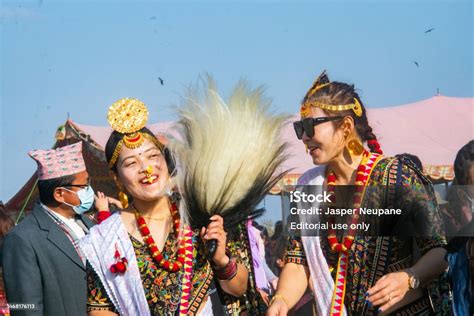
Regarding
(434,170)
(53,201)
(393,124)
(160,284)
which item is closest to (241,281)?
(160,284)

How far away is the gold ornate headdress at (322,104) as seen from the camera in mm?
4172

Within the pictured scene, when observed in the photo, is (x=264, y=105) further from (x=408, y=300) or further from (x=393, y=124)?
(x=393, y=124)

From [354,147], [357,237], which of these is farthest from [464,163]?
[357,237]

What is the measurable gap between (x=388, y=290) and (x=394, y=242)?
370 mm

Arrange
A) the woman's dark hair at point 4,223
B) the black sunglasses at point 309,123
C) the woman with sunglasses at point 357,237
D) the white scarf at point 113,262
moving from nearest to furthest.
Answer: the woman with sunglasses at point 357,237
the white scarf at point 113,262
the black sunglasses at point 309,123
the woman's dark hair at point 4,223

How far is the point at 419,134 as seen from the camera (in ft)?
39.4

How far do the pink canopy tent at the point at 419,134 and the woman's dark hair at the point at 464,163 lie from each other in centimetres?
463

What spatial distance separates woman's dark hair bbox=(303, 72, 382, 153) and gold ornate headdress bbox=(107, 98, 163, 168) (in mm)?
907

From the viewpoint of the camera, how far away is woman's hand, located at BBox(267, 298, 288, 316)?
13.0ft

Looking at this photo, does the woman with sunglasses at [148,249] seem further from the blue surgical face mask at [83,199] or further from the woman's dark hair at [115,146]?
the blue surgical face mask at [83,199]

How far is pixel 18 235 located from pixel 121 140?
1669mm

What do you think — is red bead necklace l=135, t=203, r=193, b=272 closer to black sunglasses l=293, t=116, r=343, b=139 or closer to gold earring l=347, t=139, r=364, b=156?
black sunglasses l=293, t=116, r=343, b=139

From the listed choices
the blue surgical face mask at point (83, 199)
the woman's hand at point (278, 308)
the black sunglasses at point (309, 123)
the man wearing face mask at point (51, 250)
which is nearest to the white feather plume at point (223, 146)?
the black sunglasses at point (309, 123)

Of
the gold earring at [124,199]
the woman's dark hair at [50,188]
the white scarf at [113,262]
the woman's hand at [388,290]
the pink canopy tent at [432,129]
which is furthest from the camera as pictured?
the pink canopy tent at [432,129]
